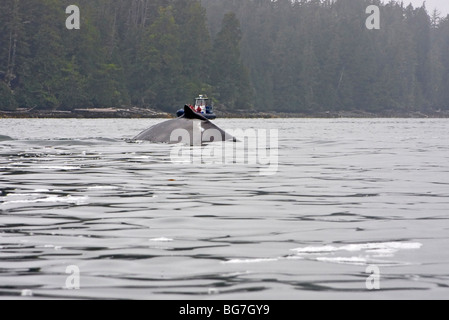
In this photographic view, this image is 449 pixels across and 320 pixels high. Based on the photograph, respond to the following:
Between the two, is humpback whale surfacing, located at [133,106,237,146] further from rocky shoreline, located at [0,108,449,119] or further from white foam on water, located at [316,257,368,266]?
rocky shoreline, located at [0,108,449,119]

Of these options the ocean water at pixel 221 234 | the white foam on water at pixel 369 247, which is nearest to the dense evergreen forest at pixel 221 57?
the ocean water at pixel 221 234

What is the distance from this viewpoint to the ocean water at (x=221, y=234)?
598 centimetres

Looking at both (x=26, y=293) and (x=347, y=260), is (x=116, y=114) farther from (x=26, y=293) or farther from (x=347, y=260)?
(x=26, y=293)

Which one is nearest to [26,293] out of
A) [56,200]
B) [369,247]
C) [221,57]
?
[369,247]

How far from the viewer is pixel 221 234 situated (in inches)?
330

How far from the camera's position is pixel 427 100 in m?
174

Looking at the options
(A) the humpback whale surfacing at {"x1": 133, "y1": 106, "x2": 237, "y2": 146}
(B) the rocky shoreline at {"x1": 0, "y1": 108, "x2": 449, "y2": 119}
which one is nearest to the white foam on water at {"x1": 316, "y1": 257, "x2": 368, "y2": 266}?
(A) the humpback whale surfacing at {"x1": 133, "y1": 106, "x2": 237, "y2": 146}

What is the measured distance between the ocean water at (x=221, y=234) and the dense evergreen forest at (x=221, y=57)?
7678cm

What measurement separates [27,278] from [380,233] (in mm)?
4004

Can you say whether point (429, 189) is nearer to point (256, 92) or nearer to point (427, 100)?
point (256, 92)

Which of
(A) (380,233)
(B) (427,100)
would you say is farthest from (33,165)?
(B) (427,100)

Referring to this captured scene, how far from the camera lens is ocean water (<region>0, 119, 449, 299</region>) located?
5980 millimetres

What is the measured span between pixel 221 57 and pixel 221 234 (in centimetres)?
11664

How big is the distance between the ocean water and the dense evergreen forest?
7678 centimetres
